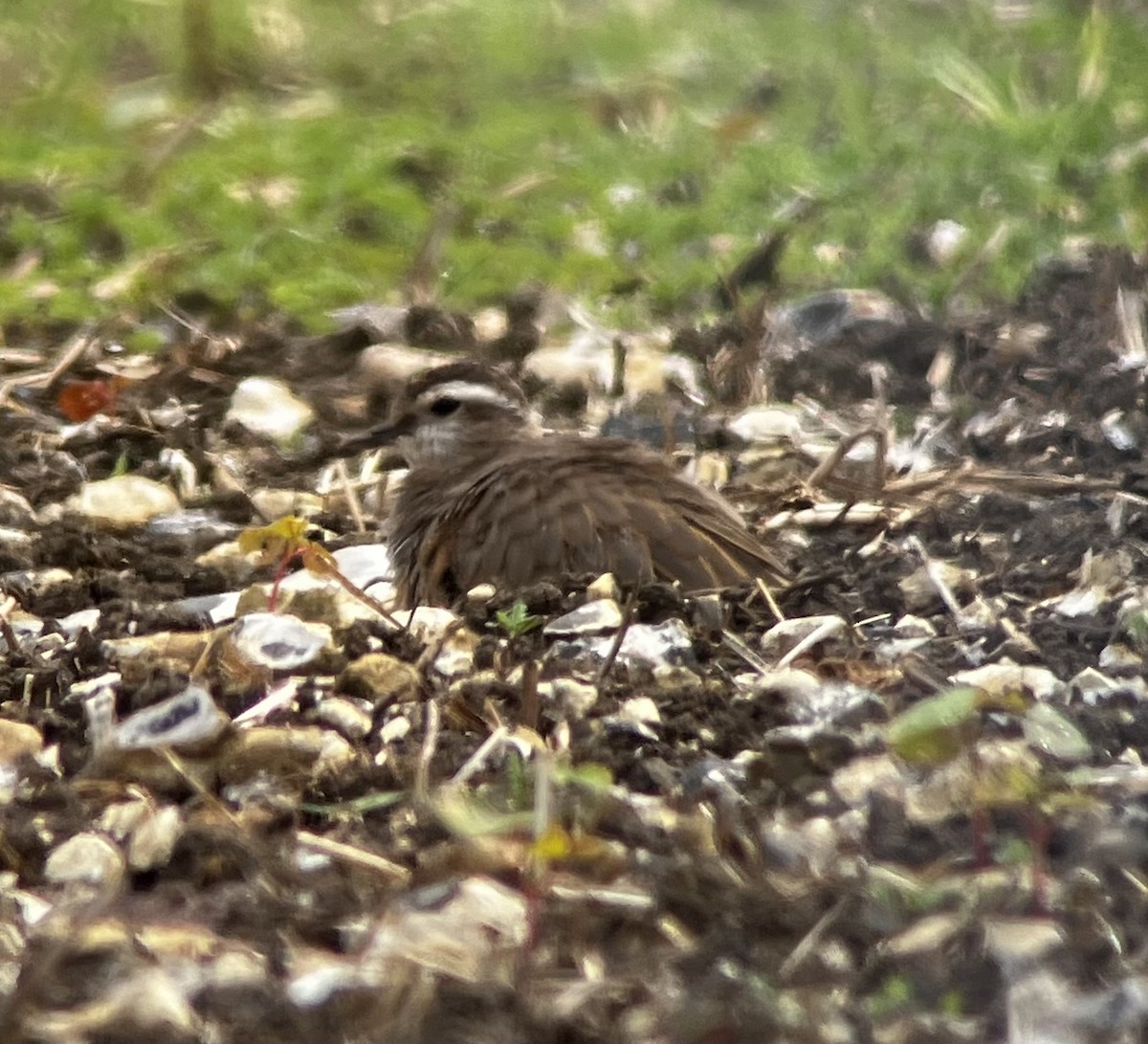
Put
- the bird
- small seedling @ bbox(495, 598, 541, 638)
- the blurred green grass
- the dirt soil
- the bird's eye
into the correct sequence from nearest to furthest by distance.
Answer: the dirt soil < small seedling @ bbox(495, 598, 541, 638) < the bird < the bird's eye < the blurred green grass

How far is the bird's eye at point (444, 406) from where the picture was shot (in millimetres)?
6379

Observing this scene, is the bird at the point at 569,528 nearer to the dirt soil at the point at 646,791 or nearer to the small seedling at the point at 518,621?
the dirt soil at the point at 646,791

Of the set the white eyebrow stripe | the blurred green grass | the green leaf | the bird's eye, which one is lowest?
the blurred green grass

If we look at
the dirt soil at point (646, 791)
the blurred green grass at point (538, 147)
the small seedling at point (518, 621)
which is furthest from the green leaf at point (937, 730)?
the blurred green grass at point (538, 147)

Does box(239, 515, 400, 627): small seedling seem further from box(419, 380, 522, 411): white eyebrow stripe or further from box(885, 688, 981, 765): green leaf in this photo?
box(885, 688, 981, 765): green leaf

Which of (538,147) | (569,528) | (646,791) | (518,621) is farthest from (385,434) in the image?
(538,147)

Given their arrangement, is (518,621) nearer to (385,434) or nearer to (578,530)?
(578,530)

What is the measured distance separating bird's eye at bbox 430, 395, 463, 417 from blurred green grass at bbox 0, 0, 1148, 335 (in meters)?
1.26

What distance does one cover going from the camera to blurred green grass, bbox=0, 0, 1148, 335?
7711 millimetres

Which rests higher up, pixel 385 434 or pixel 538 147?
pixel 385 434

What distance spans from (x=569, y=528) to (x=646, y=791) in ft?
3.99

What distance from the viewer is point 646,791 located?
3.99m

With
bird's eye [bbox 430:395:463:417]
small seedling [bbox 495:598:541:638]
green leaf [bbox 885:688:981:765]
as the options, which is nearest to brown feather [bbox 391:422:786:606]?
small seedling [bbox 495:598:541:638]

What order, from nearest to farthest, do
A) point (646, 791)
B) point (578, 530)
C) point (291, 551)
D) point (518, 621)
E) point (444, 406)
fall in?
point (646, 791)
point (518, 621)
point (291, 551)
point (578, 530)
point (444, 406)
